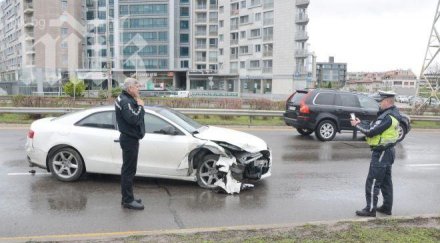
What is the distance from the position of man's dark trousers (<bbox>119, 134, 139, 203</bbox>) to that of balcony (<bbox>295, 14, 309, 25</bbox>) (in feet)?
215

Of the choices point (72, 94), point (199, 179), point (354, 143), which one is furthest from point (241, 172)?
point (72, 94)

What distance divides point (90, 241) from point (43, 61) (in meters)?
84.6

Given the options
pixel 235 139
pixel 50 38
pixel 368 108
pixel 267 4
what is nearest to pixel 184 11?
pixel 267 4

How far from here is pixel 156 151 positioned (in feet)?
22.4

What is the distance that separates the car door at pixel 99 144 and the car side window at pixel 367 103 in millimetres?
9772

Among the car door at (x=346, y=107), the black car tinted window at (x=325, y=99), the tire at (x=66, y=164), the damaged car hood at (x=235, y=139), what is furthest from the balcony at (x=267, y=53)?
the tire at (x=66, y=164)

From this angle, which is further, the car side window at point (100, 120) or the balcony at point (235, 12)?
the balcony at point (235, 12)

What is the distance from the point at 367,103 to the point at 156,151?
9.68 metres

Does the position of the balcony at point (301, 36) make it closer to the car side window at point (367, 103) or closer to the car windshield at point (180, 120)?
the car side window at point (367, 103)

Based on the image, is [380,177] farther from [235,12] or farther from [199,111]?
[235,12]

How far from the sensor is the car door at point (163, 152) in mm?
6777

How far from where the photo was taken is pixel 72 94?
33.1m

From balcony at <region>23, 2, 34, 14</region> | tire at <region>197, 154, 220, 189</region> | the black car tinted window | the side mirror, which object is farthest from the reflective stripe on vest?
balcony at <region>23, 2, 34, 14</region>

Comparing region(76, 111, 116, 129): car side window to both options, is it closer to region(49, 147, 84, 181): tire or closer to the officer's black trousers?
region(49, 147, 84, 181): tire
